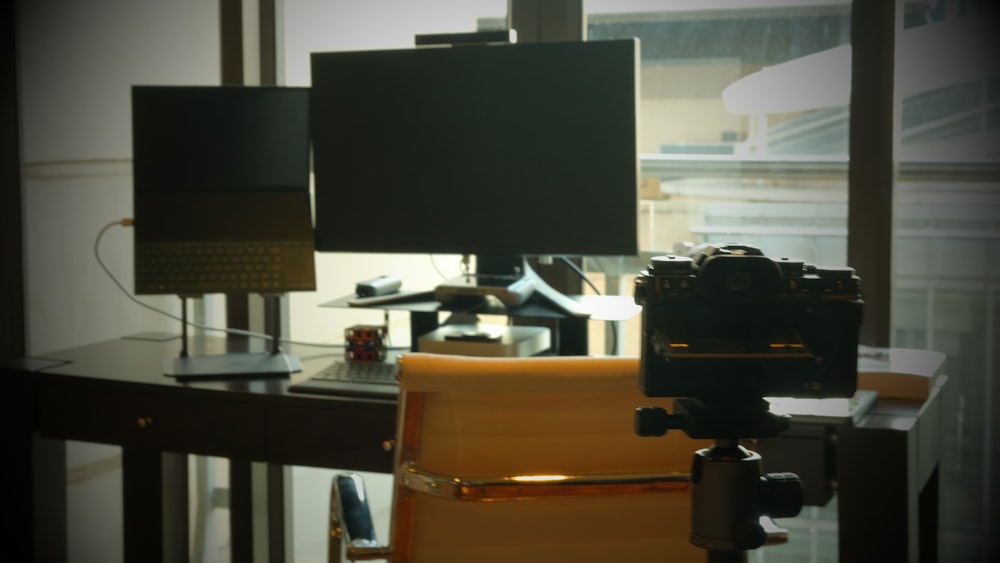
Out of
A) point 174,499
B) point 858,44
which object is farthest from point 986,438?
point 174,499

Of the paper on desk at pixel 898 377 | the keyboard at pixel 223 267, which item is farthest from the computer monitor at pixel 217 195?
the paper on desk at pixel 898 377

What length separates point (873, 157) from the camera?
7.38 ft

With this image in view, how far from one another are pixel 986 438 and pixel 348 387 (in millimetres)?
1350

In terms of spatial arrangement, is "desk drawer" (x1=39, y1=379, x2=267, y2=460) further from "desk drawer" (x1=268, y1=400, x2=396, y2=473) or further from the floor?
the floor

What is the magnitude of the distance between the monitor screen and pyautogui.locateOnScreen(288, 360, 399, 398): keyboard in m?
0.25

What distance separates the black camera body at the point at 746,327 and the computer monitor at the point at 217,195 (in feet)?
4.26

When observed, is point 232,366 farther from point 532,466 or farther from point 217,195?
point 532,466

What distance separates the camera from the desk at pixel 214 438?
1721 millimetres

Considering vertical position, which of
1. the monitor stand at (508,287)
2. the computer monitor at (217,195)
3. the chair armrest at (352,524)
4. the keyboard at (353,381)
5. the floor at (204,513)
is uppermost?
the computer monitor at (217,195)

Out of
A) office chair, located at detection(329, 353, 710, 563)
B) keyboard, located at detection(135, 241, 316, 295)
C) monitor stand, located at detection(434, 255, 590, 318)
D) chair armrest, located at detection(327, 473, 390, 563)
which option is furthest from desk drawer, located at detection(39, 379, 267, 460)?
office chair, located at detection(329, 353, 710, 563)

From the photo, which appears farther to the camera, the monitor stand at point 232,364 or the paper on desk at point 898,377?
the monitor stand at point 232,364

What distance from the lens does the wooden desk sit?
2.02 metres

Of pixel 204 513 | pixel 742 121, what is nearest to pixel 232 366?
pixel 204 513

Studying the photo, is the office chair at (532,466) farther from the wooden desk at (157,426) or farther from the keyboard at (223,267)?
the keyboard at (223,267)
